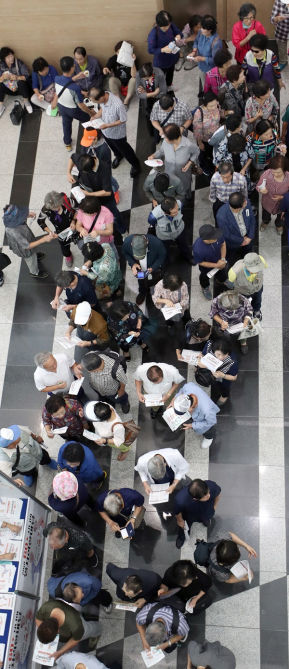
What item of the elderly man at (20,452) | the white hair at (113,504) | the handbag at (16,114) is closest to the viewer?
the white hair at (113,504)

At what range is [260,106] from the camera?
25.5 ft

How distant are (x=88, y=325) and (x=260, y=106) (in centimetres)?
349

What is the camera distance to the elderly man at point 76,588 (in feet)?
18.5

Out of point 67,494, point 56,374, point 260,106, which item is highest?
point 260,106

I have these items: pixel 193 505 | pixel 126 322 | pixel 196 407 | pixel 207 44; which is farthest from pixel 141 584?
pixel 207 44

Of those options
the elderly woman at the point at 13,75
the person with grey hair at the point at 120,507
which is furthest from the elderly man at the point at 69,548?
the elderly woman at the point at 13,75

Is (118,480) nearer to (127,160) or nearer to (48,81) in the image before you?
(127,160)

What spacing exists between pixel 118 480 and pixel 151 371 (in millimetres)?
1697

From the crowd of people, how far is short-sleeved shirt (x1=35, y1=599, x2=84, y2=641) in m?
0.01

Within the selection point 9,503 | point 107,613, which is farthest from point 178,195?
point 107,613

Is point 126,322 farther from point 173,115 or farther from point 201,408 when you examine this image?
point 173,115

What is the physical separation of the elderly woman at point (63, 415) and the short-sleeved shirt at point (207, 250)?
2175 mm

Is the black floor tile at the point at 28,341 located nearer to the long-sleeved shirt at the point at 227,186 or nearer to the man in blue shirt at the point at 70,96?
the long-sleeved shirt at the point at 227,186

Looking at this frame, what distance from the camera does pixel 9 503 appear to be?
6.33 m
